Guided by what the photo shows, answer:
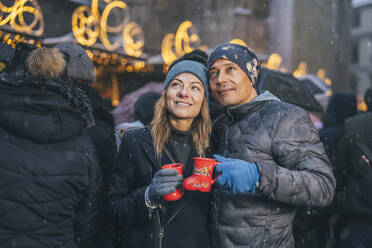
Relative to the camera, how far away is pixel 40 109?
65.4 inches

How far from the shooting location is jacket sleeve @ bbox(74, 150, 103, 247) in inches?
76.5

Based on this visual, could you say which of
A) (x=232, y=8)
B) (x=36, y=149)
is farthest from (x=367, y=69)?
(x=36, y=149)

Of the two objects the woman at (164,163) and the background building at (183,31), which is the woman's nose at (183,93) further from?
the background building at (183,31)

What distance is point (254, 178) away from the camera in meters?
1.57

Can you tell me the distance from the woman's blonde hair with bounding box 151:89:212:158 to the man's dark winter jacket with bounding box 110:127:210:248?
6cm

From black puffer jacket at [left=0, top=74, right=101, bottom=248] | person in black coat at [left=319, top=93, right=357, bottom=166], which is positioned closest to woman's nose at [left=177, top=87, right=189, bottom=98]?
black puffer jacket at [left=0, top=74, right=101, bottom=248]

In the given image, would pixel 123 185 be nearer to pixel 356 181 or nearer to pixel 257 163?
pixel 257 163

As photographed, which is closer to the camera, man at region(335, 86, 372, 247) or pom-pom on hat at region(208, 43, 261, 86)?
pom-pom on hat at region(208, 43, 261, 86)

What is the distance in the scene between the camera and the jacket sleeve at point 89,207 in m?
1.94

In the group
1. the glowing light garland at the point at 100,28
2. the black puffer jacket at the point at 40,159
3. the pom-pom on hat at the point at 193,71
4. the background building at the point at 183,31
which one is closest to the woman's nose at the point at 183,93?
the pom-pom on hat at the point at 193,71

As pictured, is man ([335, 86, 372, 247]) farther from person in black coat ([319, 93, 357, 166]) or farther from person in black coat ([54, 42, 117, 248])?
person in black coat ([54, 42, 117, 248])

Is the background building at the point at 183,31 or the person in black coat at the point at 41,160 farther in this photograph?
the background building at the point at 183,31

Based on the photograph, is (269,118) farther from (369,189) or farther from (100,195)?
(369,189)

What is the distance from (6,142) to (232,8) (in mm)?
13244
